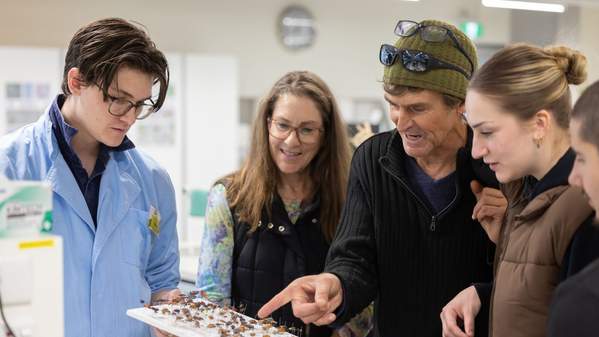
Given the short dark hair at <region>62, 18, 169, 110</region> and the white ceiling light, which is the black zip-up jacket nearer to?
the short dark hair at <region>62, 18, 169, 110</region>

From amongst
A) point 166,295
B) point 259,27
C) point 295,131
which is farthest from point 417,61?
point 259,27

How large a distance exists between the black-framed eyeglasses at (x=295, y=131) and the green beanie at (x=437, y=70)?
1.61 ft

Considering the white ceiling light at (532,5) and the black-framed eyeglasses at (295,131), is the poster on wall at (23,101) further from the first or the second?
the white ceiling light at (532,5)

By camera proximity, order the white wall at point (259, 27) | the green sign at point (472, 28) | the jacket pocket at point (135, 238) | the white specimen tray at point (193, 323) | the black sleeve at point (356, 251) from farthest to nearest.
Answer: the green sign at point (472, 28)
the white wall at point (259, 27)
the jacket pocket at point (135, 238)
the black sleeve at point (356, 251)
the white specimen tray at point (193, 323)

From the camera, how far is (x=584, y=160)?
115cm

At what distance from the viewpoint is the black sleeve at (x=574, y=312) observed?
1051mm

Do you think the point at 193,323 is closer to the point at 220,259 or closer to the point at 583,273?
the point at 220,259

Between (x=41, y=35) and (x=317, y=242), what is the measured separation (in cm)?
535

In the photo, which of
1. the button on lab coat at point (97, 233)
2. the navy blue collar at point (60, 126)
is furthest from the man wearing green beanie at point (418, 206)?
the navy blue collar at point (60, 126)

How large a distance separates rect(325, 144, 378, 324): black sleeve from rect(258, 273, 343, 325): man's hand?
6 centimetres

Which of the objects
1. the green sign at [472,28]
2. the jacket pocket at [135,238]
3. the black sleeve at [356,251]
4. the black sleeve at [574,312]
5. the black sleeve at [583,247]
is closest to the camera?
the black sleeve at [574,312]

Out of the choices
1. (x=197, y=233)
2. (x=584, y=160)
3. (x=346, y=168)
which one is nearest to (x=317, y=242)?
(x=346, y=168)

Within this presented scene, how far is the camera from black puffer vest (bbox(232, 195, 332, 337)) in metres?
2.23

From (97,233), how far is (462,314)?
3.15 feet
